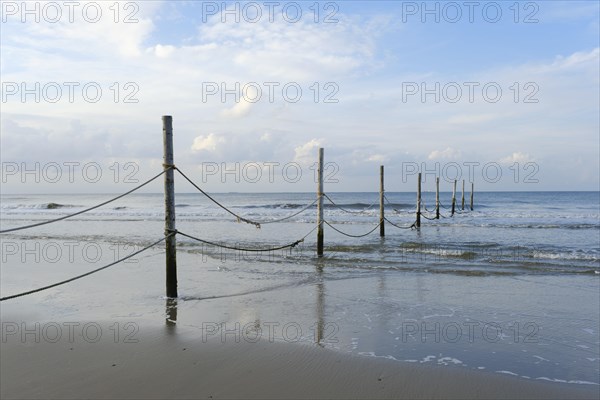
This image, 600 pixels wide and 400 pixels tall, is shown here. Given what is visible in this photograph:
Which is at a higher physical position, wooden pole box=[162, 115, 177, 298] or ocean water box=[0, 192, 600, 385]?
wooden pole box=[162, 115, 177, 298]

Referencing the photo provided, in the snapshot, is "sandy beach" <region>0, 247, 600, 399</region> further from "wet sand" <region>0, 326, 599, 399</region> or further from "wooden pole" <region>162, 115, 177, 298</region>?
"wooden pole" <region>162, 115, 177, 298</region>

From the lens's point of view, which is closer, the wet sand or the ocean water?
the wet sand

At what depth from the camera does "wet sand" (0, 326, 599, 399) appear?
382 centimetres

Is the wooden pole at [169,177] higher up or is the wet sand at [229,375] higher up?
the wooden pole at [169,177]

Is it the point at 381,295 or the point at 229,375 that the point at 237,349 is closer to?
the point at 229,375

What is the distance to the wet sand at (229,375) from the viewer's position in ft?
12.5

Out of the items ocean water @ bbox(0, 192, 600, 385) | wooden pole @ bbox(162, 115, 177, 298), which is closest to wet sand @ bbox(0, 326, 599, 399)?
ocean water @ bbox(0, 192, 600, 385)

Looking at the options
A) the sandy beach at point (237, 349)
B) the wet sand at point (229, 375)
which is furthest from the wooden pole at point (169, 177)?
the wet sand at point (229, 375)

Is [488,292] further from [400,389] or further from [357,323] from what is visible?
[400,389]

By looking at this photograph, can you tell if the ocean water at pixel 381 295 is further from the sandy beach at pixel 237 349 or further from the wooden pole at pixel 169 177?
the wooden pole at pixel 169 177

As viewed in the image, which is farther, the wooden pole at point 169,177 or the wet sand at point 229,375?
the wooden pole at point 169,177

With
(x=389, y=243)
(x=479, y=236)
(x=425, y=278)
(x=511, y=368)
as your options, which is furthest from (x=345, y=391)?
(x=479, y=236)

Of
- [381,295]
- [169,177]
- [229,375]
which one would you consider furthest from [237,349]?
[381,295]

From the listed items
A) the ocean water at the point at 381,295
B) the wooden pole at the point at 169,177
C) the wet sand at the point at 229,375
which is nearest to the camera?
the wet sand at the point at 229,375
